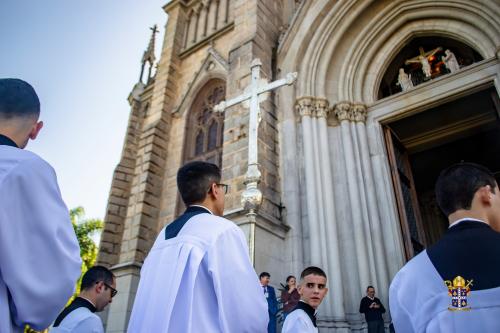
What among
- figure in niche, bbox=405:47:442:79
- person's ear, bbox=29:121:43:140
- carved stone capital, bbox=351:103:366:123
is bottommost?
person's ear, bbox=29:121:43:140

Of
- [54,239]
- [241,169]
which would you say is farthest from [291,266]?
[54,239]

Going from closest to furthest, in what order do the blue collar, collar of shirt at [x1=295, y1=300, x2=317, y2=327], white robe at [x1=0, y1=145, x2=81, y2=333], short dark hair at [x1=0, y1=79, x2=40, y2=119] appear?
white robe at [x1=0, y1=145, x2=81, y2=333], short dark hair at [x1=0, y1=79, x2=40, y2=119], the blue collar, collar of shirt at [x1=295, y1=300, x2=317, y2=327]

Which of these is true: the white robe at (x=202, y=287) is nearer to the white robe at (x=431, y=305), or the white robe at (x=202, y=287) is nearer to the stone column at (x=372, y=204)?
the white robe at (x=431, y=305)

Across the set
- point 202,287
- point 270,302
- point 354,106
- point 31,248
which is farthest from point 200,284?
point 354,106

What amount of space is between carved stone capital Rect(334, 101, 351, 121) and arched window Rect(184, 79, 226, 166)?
3391 millimetres

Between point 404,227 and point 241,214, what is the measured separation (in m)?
3.40

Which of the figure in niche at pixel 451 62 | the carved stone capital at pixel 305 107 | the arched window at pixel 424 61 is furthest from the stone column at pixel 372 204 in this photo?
the figure in niche at pixel 451 62

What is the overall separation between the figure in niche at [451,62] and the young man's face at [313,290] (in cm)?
678

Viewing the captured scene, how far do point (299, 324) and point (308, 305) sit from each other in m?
0.24

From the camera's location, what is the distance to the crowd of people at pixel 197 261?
1.27m

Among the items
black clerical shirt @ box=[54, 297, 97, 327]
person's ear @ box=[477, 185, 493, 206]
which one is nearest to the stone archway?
black clerical shirt @ box=[54, 297, 97, 327]

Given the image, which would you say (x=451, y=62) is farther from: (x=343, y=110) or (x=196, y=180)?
(x=196, y=180)

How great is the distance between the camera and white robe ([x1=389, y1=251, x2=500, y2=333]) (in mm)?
1433

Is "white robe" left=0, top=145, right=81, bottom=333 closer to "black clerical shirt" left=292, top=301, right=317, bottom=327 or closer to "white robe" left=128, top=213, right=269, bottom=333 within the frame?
"white robe" left=128, top=213, right=269, bottom=333
